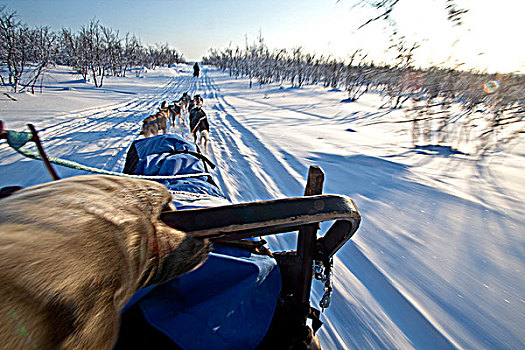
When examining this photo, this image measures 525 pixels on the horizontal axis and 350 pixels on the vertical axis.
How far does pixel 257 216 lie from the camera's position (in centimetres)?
66

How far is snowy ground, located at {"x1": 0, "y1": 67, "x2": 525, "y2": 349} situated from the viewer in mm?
1552

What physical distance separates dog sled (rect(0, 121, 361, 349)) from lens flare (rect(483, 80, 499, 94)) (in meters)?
5.65

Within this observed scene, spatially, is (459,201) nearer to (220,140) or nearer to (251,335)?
(251,335)

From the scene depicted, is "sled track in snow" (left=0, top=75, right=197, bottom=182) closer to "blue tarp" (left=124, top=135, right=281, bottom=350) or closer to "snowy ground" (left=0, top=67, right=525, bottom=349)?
"snowy ground" (left=0, top=67, right=525, bottom=349)

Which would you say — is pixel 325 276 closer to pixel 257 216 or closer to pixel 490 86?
pixel 257 216

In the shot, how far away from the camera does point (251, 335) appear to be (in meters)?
0.77

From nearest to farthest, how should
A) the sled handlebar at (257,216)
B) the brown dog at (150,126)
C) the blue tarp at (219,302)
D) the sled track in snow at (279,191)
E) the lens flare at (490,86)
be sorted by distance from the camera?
1. the sled handlebar at (257,216)
2. the blue tarp at (219,302)
3. the sled track in snow at (279,191)
4. the lens flare at (490,86)
5. the brown dog at (150,126)

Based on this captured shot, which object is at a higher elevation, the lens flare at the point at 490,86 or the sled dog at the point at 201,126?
the lens flare at the point at 490,86

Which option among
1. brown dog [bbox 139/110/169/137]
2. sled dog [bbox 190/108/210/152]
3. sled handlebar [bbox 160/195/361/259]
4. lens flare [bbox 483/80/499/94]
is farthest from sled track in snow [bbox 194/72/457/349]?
lens flare [bbox 483/80/499/94]

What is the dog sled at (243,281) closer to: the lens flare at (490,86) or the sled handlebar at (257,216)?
the sled handlebar at (257,216)

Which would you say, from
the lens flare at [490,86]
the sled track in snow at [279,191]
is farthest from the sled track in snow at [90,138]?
the lens flare at [490,86]

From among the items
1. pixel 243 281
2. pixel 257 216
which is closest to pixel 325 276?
pixel 243 281

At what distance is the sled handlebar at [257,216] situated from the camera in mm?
626

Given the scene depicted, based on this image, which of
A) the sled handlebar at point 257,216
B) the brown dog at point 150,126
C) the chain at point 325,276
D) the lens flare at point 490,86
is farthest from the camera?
the brown dog at point 150,126
